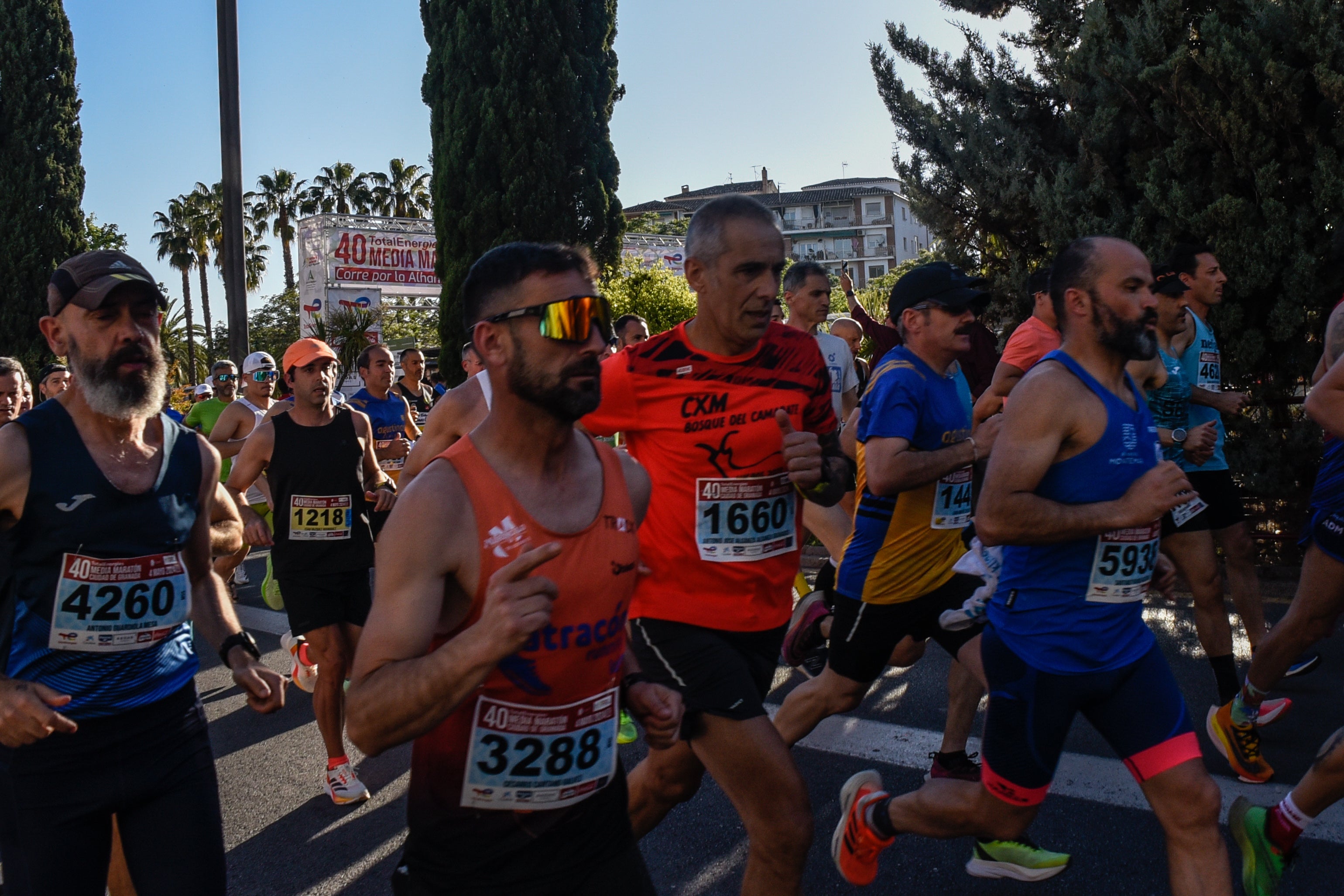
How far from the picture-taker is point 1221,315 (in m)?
8.45

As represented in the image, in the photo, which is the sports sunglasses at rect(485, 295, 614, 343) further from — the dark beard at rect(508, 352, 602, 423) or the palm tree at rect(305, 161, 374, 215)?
the palm tree at rect(305, 161, 374, 215)

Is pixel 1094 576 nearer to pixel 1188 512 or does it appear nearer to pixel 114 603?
pixel 1188 512

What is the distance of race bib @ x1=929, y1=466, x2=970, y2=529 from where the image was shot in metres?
4.12

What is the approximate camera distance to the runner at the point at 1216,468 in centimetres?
545

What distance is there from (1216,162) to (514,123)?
17105mm

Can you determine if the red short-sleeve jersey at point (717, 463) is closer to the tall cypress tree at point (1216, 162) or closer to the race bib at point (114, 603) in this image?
the race bib at point (114, 603)

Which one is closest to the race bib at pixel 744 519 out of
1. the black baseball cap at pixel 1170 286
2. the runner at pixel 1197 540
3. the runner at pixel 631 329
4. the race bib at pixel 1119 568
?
the race bib at pixel 1119 568

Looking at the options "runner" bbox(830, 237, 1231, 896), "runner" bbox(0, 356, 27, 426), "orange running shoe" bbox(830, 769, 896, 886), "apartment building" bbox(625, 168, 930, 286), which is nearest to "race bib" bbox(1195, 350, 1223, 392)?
"runner" bbox(830, 237, 1231, 896)

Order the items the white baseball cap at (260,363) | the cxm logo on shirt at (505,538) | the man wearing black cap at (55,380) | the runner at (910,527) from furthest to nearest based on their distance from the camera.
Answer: the white baseball cap at (260,363)
the man wearing black cap at (55,380)
the runner at (910,527)
the cxm logo on shirt at (505,538)

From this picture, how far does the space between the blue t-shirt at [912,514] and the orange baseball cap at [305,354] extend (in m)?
2.93

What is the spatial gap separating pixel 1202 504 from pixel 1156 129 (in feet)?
16.7

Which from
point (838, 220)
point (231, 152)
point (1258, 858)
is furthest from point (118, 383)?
point (838, 220)

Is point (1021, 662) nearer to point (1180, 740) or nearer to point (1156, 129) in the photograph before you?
point (1180, 740)

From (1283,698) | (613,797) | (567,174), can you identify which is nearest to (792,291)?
(1283,698)
